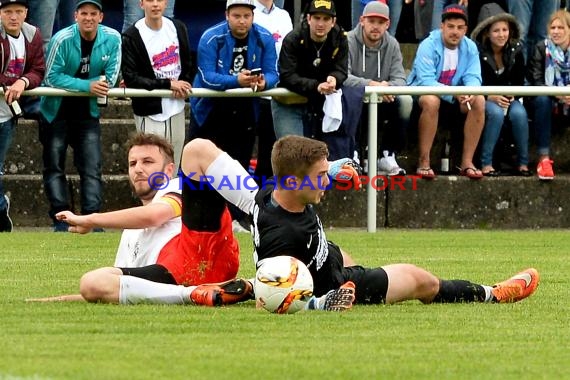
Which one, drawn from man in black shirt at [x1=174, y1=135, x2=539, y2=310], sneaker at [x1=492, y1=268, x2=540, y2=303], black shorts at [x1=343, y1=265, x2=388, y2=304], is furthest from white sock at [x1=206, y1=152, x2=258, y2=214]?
sneaker at [x1=492, y1=268, x2=540, y2=303]

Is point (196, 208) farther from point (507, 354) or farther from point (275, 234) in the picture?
point (507, 354)

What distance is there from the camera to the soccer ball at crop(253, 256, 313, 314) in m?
7.45

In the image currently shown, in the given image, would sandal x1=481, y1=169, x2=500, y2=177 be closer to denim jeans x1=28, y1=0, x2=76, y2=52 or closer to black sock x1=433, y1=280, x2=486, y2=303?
denim jeans x1=28, y1=0, x2=76, y2=52

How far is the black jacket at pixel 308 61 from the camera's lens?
1359cm

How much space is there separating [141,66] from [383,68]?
2.49 m

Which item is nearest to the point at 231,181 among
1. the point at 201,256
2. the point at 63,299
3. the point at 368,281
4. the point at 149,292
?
the point at 201,256

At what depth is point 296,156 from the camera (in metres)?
7.55

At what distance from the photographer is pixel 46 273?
32.7 feet

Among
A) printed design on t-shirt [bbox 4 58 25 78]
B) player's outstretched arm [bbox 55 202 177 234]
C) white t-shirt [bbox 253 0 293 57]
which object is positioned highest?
white t-shirt [bbox 253 0 293 57]

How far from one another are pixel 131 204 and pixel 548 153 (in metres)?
4.44

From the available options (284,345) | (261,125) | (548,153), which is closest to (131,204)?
(261,125)

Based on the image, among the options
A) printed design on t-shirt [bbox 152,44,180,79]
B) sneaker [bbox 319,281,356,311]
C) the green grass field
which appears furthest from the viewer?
printed design on t-shirt [bbox 152,44,180,79]

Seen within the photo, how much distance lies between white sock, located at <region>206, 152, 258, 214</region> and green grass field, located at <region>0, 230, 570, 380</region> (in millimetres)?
600

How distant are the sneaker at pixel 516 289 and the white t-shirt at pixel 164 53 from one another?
6107mm
